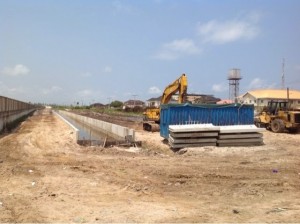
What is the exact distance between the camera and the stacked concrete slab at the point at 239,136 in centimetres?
1928

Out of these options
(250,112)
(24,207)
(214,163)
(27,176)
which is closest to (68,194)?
(24,207)

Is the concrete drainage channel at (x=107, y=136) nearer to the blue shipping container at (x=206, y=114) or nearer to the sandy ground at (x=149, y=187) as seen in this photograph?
the blue shipping container at (x=206, y=114)

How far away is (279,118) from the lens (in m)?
28.8

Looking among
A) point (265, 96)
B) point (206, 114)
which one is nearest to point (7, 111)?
point (206, 114)

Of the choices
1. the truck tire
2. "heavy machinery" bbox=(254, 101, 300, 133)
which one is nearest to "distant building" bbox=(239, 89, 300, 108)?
"heavy machinery" bbox=(254, 101, 300, 133)

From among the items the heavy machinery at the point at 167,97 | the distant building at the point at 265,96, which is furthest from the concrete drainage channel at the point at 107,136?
the distant building at the point at 265,96

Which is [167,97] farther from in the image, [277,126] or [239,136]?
[239,136]

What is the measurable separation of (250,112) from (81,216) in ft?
51.8

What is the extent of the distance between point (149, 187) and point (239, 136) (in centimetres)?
1023

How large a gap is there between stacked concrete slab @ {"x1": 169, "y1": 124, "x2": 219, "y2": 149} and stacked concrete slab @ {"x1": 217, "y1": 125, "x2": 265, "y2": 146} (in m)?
0.52

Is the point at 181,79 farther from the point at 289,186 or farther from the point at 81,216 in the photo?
the point at 81,216

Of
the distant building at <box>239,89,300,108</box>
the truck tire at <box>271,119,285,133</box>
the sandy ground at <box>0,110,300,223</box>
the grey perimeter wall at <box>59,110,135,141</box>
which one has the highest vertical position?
the distant building at <box>239,89,300,108</box>

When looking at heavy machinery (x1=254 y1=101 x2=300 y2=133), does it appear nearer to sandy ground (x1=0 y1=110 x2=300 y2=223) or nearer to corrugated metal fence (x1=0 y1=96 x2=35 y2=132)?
sandy ground (x1=0 y1=110 x2=300 y2=223)

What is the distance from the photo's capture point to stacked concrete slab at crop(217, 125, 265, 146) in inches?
759
